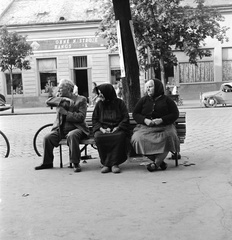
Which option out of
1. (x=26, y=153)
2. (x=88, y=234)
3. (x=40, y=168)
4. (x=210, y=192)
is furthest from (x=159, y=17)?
(x=88, y=234)

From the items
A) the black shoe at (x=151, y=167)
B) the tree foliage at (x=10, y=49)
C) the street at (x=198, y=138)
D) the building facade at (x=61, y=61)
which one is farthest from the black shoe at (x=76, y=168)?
the building facade at (x=61, y=61)

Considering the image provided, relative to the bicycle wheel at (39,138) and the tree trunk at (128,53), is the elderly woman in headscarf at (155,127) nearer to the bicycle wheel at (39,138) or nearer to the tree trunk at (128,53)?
the tree trunk at (128,53)

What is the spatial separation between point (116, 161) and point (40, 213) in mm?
2163

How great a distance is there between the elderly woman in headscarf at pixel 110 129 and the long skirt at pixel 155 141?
0.25m

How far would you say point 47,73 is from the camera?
2942 cm

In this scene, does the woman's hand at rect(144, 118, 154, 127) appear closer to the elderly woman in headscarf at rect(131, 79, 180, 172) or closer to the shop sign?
the elderly woman in headscarf at rect(131, 79, 180, 172)

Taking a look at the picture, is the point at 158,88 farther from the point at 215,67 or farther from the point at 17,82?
the point at 17,82

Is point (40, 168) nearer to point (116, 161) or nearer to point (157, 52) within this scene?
point (116, 161)

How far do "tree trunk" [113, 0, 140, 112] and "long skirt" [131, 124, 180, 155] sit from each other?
1.30 metres

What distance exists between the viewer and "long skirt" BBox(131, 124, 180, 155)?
596 centimetres

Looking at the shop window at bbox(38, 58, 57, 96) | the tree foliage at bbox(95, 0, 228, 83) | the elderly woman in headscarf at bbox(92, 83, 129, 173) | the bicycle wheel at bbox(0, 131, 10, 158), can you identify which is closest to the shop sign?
the shop window at bbox(38, 58, 57, 96)

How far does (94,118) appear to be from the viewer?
6418mm

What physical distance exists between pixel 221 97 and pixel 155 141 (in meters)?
15.6

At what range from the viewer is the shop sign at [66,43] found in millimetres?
28516
